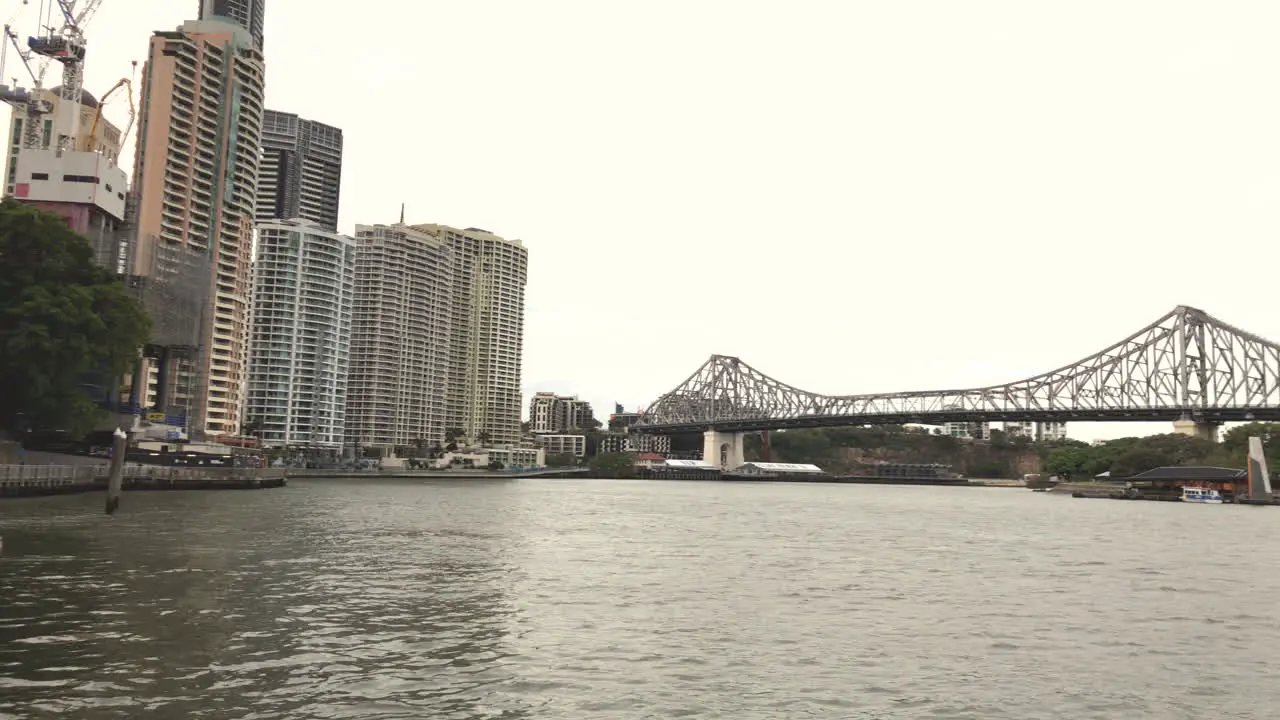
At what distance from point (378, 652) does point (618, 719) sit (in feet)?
20.5

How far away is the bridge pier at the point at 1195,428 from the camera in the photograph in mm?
158750

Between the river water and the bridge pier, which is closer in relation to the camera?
the river water

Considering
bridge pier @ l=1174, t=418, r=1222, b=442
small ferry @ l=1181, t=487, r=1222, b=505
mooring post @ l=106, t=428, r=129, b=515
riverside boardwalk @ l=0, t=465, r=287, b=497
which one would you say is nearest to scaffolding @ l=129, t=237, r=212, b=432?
riverside boardwalk @ l=0, t=465, r=287, b=497

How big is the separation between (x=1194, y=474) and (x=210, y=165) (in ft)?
471

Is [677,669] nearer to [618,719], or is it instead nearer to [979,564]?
[618,719]

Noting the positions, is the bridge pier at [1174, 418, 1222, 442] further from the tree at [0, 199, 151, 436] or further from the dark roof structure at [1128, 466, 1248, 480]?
the tree at [0, 199, 151, 436]

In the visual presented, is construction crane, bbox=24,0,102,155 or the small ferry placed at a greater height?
construction crane, bbox=24,0,102,155

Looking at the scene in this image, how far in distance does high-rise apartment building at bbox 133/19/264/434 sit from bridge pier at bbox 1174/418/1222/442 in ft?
495

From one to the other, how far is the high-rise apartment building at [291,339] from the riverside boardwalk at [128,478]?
83167 mm

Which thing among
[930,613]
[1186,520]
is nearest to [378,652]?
[930,613]

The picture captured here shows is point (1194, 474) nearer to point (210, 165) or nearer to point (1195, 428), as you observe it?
point (1195, 428)

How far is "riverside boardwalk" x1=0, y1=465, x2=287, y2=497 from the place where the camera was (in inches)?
2229

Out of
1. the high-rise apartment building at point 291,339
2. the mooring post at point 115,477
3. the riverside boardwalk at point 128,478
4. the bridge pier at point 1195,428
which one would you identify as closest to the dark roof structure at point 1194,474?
the bridge pier at point 1195,428

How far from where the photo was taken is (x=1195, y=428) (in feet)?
522
